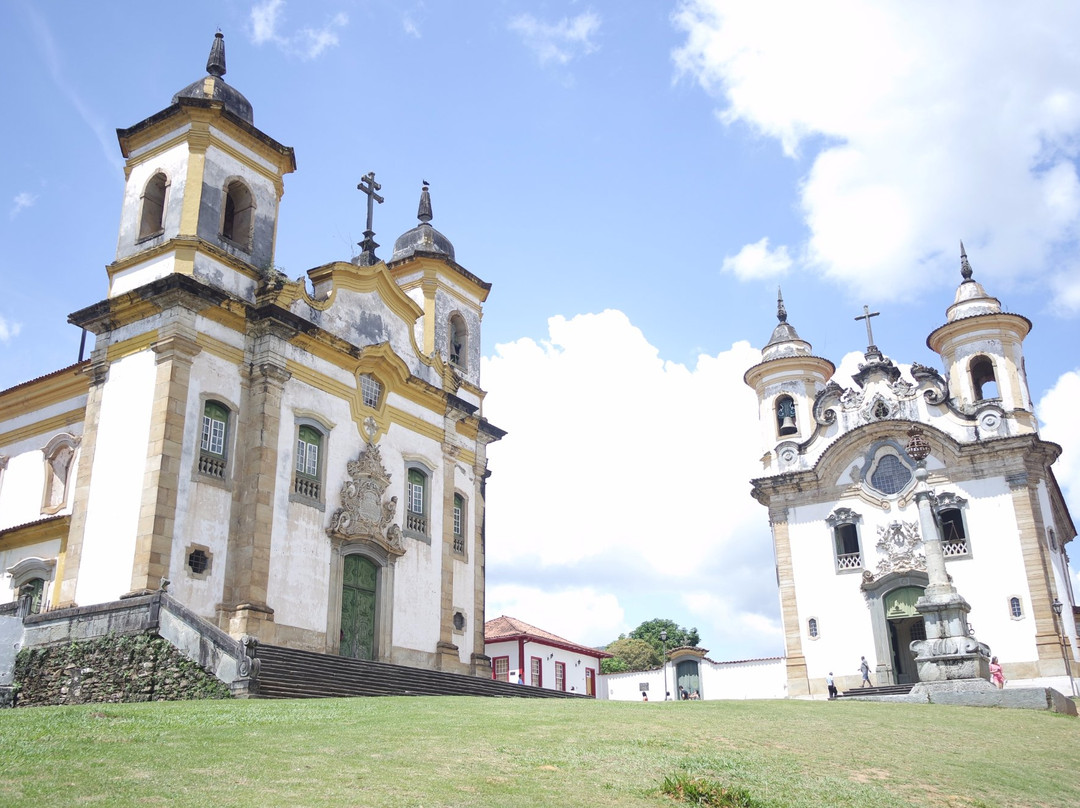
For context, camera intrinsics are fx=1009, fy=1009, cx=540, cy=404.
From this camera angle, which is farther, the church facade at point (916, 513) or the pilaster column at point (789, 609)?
the pilaster column at point (789, 609)

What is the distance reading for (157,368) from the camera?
798 inches

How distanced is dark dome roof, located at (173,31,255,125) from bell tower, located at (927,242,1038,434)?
79.1ft

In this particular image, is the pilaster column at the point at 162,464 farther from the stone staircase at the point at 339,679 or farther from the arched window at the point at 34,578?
the arched window at the point at 34,578

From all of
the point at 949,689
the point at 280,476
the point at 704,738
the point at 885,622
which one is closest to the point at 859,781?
the point at 704,738

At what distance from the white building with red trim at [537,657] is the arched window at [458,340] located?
12716 mm

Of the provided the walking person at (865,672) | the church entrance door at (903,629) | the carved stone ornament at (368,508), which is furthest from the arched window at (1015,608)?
Result: the carved stone ornament at (368,508)

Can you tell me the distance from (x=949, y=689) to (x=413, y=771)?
1426 centimetres

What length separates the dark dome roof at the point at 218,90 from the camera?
2342 cm

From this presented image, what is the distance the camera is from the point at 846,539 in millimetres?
34406

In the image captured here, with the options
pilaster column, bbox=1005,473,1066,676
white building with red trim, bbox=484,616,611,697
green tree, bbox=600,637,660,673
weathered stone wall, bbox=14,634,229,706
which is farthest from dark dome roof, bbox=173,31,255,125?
green tree, bbox=600,637,660,673

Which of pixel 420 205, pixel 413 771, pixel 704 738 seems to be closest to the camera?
pixel 413 771

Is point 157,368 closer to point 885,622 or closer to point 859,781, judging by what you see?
point 859,781

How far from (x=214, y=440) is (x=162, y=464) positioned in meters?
1.66

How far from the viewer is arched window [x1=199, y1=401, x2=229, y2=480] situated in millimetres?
20519
